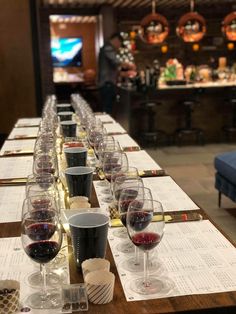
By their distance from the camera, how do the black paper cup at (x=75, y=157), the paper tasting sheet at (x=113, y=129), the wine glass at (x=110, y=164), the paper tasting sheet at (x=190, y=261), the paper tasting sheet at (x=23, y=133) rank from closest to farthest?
1. the paper tasting sheet at (x=190, y=261)
2. the wine glass at (x=110, y=164)
3. the black paper cup at (x=75, y=157)
4. the paper tasting sheet at (x=23, y=133)
5. the paper tasting sheet at (x=113, y=129)

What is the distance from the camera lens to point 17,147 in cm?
374

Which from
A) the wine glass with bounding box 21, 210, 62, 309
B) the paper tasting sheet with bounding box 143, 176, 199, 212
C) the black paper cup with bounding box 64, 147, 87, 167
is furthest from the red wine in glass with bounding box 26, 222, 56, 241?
the black paper cup with bounding box 64, 147, 87, 167

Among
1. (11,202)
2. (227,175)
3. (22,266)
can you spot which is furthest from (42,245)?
(227,175)

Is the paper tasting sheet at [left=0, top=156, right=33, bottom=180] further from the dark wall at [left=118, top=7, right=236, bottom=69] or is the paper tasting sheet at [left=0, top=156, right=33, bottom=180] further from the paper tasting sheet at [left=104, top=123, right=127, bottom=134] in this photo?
the dark wall at [left=118, top=7, right=236, bottom=69]

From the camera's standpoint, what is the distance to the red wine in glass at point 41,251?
1.42 m

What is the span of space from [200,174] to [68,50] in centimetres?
1187

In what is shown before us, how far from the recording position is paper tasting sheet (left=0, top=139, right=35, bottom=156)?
355 cm

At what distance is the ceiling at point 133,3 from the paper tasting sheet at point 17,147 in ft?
26.8

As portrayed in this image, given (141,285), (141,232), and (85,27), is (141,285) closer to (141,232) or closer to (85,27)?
(141,232)

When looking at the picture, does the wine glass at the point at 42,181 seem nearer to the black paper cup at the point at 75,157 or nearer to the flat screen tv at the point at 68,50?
the black paper cup at the point at 75,157

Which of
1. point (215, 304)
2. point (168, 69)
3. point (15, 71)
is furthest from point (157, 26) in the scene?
point (215, 304)

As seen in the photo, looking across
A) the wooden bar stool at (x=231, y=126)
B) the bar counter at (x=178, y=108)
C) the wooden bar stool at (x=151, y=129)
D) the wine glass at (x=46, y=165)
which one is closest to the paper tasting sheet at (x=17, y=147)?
the wine glass at (x=46, y=165)

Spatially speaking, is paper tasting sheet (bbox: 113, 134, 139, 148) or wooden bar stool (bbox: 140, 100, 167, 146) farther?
wooden bar stool (bbox: 140, 100, 167, 146)

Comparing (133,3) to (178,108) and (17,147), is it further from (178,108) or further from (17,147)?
(17,147)
